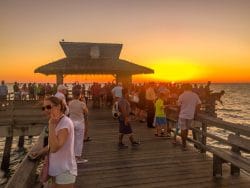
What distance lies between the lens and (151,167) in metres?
8.45

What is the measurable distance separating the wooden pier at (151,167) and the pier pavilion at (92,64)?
41.0ft

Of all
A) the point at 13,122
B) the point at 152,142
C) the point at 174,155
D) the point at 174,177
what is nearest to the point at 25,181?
the point at 174,177

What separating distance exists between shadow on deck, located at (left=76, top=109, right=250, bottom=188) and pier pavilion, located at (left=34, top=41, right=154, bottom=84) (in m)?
12.2

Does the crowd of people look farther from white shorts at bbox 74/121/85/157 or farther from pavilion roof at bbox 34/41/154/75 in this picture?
pavilion roof at bbox 34/41/154/75

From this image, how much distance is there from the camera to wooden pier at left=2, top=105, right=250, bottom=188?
7.18 meters

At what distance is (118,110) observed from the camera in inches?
Result: 415

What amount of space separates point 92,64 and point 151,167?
1679cm

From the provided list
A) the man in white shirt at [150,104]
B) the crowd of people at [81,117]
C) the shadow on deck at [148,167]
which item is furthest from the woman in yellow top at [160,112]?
the man in white shirt at [150,104]

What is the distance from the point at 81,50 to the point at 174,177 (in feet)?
67.6

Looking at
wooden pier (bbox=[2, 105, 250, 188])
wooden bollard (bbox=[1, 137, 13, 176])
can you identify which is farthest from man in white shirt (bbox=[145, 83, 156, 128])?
wooden bollard (bbox=[1, 137, 13, 176])

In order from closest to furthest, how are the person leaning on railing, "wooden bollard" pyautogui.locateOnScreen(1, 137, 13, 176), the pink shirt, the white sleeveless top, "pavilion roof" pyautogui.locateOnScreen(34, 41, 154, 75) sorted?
the person leaning on railing, the white sleeveless top, the pink shirt, "wooden bollard" pyautogui.locateOnScreen(1, 137, 13, 176), "pavilion roof" pyautogui.locateOnScreen(34, 41, 154, 75)

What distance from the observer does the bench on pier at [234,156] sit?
6.53 metres

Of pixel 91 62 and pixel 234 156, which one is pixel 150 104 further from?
pixel 91 62

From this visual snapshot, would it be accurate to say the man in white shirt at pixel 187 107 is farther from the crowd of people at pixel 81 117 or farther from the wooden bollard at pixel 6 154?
the wooden bollard at pixel 6 154
